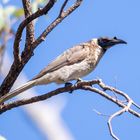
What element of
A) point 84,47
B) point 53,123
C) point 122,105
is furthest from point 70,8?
point 84,47

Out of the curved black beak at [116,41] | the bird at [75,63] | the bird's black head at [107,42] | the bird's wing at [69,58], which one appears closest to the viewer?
the bird at [75,63]

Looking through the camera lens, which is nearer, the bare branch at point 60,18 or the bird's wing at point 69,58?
the bare branch at point 60,18

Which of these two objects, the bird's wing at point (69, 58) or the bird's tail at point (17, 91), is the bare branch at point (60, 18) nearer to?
the bird's tail at point (17, 91)

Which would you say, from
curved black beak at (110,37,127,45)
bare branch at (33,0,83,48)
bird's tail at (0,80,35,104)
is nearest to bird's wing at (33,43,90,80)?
curved black beak at (110,37,127,45)

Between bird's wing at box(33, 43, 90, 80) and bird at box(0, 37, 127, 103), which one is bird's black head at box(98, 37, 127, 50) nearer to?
bird at box(0, 37, 127, 103)

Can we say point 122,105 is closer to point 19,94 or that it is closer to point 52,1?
point 52,1

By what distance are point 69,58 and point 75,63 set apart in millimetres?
136

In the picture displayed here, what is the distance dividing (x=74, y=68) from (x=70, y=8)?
1.59 m

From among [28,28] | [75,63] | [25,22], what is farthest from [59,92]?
[75,63]

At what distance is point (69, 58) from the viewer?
19.0 ft

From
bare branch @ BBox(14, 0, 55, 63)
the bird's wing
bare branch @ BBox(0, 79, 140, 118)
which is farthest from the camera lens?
the bird's wing

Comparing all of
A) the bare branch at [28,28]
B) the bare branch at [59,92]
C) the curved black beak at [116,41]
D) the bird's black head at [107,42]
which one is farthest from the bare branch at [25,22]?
the bird's black head at [107,42]

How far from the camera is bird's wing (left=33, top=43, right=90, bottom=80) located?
556 cm

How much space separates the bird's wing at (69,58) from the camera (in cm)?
556
